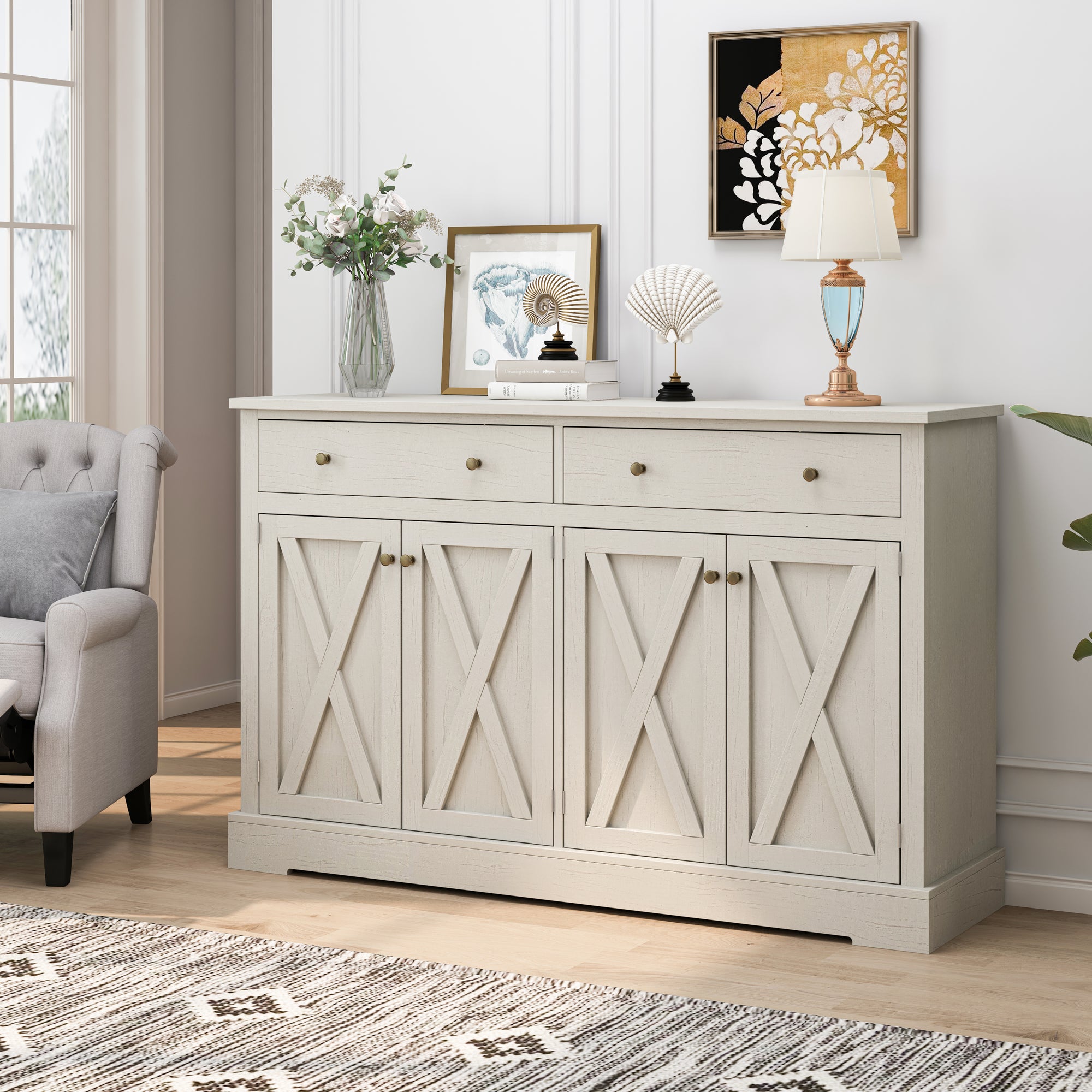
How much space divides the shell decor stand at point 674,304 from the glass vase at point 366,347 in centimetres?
56

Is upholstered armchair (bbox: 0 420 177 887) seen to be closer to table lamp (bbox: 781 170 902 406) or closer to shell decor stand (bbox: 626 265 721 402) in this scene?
shell decor stand (bbox: 626 265 721 402)

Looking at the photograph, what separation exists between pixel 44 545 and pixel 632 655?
4.49 feet

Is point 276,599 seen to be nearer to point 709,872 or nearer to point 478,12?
point 709,872

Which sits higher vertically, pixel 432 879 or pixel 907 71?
pixel 907 71

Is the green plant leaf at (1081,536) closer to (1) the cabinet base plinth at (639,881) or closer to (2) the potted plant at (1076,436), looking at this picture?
(2) the potted plant at (1076,436)

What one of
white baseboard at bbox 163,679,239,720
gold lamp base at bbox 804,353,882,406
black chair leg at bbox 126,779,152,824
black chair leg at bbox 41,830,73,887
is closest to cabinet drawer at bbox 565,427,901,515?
gold lamp base at bbox 804,353,882,406

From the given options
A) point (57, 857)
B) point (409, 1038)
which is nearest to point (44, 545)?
point (57, 857)

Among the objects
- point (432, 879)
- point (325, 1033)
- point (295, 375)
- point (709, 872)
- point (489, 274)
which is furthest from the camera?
point (295, 375)

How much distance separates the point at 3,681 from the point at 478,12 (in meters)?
1.83

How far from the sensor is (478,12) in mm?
3697

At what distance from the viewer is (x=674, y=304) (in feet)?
10.9

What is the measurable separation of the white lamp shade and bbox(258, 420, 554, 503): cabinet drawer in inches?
24.7

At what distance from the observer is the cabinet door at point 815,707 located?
9.68ft

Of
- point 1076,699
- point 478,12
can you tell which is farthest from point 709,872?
point 478,12
